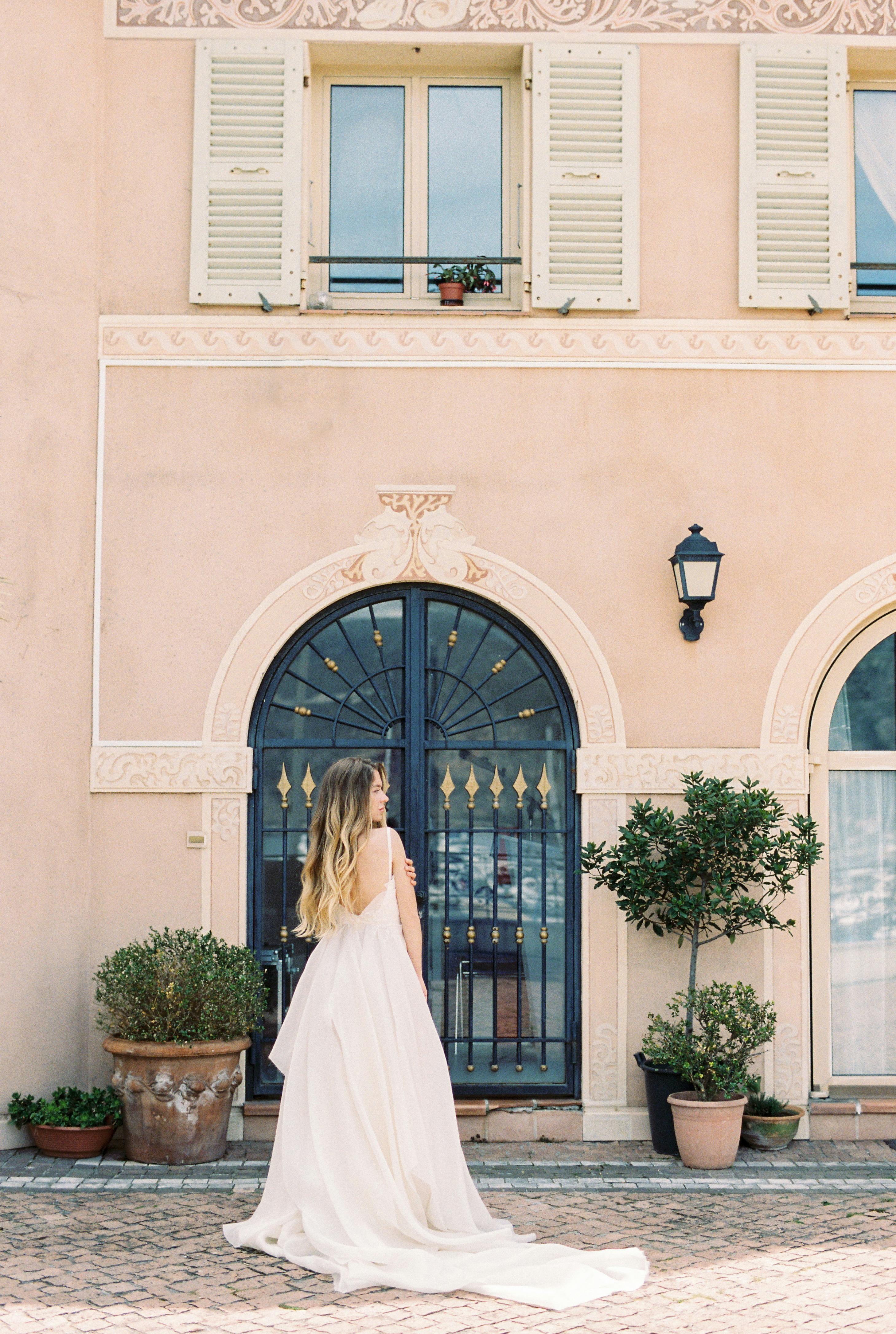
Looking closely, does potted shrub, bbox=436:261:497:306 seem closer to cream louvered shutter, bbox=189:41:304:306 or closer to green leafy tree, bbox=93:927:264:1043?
cream louvered shutter, bbox=189:41:304:306

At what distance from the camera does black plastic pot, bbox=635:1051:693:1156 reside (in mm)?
6758

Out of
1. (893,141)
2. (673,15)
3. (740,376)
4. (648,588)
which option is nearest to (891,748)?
(648,588)

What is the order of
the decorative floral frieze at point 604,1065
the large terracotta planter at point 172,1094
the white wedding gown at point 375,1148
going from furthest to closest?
the decorative floral frieze at point 604,1065, the large terracotta planter at point 172,1094, the white wedding gown at point 375,1148

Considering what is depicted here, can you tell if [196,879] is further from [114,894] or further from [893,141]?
[893,141]

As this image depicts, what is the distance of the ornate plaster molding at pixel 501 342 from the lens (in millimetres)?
7363

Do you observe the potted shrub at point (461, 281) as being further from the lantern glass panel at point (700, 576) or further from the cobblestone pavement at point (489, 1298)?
the cobblestone pavement at point (489, 1298)

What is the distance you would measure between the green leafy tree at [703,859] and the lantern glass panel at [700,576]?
3.13 ft

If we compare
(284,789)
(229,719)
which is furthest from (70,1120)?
(229,719)

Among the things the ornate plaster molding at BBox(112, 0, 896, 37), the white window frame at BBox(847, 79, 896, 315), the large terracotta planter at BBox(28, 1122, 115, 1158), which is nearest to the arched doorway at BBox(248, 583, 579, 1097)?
the large terracotta planter at BBox(28, 1122, 115, 1158)

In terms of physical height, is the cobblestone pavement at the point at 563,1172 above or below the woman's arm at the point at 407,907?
below

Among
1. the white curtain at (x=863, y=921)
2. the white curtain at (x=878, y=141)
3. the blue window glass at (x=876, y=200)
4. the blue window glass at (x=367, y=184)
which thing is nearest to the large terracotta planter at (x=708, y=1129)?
the white curtain at (x=863, y=921)

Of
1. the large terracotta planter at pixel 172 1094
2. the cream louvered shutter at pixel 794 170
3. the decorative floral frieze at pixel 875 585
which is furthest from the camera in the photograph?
the cream louvered shutter at pixel 794 170

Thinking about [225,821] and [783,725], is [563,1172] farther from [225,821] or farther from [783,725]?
[783,725]

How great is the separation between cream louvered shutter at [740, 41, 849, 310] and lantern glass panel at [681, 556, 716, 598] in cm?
154
